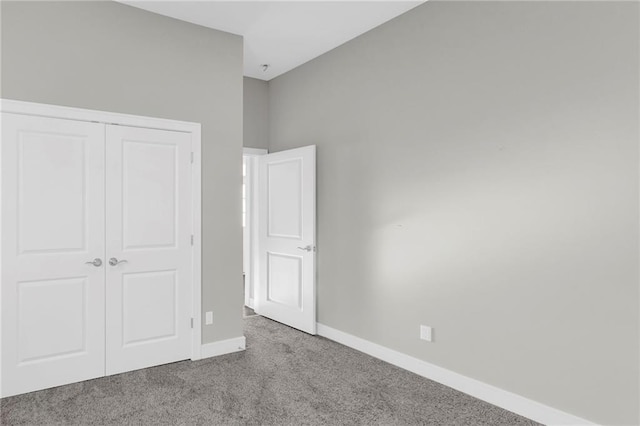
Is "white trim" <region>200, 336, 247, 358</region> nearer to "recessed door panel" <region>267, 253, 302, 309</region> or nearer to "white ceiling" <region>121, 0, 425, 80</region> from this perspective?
"recessed door panel" <region>267, 253, 302, 309</region>

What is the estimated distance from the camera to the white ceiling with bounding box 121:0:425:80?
334 cm


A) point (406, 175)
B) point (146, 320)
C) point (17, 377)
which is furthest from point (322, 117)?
point (17, 377)

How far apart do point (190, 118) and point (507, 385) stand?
323 cm

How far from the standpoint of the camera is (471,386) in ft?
9.61

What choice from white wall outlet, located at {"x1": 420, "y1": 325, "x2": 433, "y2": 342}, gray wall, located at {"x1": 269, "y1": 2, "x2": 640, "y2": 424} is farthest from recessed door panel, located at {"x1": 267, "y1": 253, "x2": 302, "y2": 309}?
white wall outlet, located at {"x1": 420, "y1": 325, "x2": 433, "y2": 342}

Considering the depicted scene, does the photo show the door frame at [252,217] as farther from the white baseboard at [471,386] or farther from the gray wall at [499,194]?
the white baseboard at [471,386]

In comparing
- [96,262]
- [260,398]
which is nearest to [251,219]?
[96,262]

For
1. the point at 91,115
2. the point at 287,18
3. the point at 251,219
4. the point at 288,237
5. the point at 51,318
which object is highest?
the point at 287,18

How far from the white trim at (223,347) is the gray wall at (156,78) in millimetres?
53

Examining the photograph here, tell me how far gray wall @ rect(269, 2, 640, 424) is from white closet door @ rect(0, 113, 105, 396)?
2.18 metres

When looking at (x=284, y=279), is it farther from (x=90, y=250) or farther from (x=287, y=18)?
(x=287, y=18)

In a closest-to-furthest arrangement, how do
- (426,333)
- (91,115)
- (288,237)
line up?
1. (91,115)
2. (426,333)
3. (288,237)

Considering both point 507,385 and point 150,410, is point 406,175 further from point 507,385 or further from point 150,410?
point 150,410

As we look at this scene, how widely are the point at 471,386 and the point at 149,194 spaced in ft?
9.52
